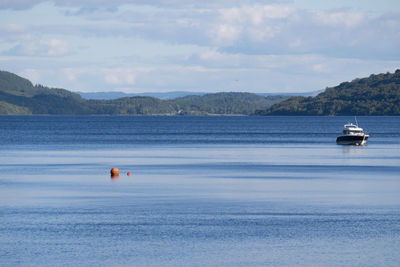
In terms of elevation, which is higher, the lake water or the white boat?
the white boat

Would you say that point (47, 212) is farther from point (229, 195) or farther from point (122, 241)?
point (229, 195)

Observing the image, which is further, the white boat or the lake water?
the white boat

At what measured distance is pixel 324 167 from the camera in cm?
8050

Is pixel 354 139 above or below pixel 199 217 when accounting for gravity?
above

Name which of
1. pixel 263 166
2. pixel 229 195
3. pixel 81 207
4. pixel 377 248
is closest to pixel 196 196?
pixel 229 195

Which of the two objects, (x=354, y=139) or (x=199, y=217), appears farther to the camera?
(x=354, y=139)

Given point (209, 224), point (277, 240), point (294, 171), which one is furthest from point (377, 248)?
point (294, 171)

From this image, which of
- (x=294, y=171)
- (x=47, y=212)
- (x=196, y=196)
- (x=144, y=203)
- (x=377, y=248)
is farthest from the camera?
(x=294, y=171)

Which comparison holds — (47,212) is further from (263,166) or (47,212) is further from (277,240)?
(263,166)

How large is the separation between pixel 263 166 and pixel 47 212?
1621 inches

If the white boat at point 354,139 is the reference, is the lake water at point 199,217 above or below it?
below

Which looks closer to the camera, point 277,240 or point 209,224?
point 277,240

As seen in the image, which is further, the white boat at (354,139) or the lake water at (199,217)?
the white boat at (354,139)

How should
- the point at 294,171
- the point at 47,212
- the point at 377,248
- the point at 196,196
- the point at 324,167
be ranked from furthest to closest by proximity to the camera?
the point at 324,167
the point at 294,171
the point at 196,196
the point at 47,212
the point at 377,248
